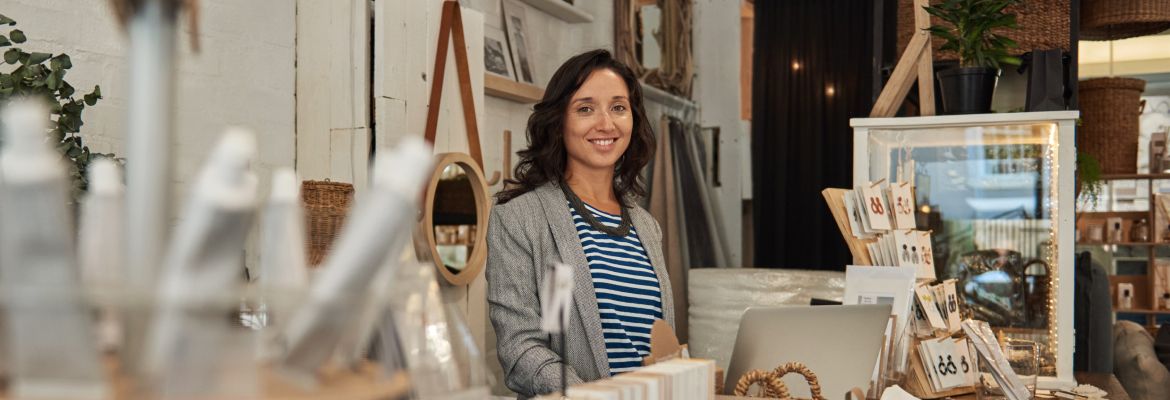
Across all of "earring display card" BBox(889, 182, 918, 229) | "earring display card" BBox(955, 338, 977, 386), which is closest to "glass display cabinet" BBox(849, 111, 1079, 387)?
"earring display card" BBox(889, 182, 918, 229)

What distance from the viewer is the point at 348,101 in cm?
284

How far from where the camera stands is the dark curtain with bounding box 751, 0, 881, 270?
618 centimetres

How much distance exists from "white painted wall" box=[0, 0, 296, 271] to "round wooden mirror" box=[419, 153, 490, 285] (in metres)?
0.47

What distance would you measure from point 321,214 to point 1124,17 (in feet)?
10.6

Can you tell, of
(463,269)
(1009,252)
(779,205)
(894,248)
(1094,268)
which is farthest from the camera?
(779,205)

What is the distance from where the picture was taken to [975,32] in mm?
2805

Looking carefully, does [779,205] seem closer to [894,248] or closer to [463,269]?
[463,269]

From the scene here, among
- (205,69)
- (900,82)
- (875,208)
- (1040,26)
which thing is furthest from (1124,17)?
(205,69)

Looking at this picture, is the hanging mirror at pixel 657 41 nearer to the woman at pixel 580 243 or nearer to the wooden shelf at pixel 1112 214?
the woman at pixel 580 243

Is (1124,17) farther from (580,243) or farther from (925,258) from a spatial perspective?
(580,243)

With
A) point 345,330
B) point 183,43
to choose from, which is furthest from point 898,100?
point 345,330

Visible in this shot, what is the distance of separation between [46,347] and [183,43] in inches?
85.1

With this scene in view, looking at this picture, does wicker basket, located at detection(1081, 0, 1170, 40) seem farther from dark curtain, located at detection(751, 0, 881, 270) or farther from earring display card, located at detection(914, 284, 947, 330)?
earring display card, located at detection(914, 284, 947, 330)

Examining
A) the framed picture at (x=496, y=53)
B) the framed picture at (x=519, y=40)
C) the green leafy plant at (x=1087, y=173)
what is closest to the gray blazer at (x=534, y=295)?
the framed picture at (x=496, y=53)
